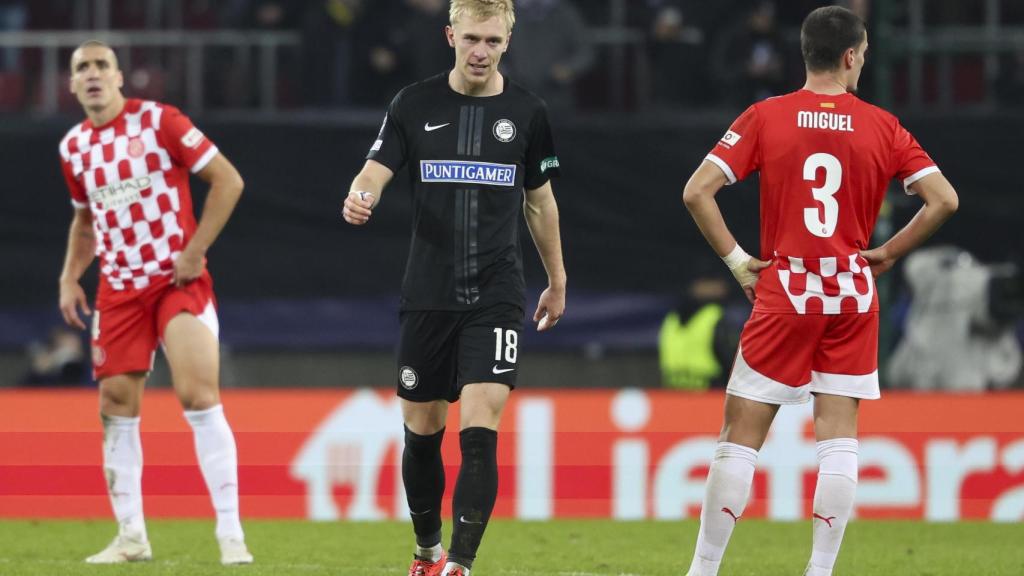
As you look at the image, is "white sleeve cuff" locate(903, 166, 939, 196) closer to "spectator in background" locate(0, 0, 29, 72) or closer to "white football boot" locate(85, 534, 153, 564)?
"white football boot" locate(85, 534, 153, 564)

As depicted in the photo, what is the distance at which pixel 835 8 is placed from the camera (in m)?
6.38

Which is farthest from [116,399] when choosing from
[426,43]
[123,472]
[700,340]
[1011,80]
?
[1011,80]

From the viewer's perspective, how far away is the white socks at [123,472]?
7973mm

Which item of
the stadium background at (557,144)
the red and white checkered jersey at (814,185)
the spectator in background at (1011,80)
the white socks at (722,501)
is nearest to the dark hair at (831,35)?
the red and white checkered jersey at (814,185)

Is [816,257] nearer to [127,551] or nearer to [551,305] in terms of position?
[551,305]

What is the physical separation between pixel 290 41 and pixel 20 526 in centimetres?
599

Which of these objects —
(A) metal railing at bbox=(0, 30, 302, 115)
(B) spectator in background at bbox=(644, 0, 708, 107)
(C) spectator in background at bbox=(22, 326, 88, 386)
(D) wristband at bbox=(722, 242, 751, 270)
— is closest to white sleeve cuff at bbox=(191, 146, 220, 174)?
(D) wristband at bbox=(722, 242, 751, 270)

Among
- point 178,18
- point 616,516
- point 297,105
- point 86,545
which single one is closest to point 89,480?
point 86,545

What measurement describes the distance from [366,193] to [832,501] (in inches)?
80.3

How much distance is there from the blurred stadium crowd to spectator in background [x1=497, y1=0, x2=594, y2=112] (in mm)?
12

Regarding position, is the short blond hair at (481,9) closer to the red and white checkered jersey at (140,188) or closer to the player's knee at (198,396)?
the red and white checkered jersey at (140,188)

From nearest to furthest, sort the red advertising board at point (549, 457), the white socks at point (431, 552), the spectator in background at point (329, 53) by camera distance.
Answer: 1. the white socks at point (431, 552)
2. the red advertising board at point (549, 457)
3. the spectator in background at point (329, 53)

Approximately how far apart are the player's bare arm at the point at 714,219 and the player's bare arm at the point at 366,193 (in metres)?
1.12

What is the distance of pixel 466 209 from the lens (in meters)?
6.58
